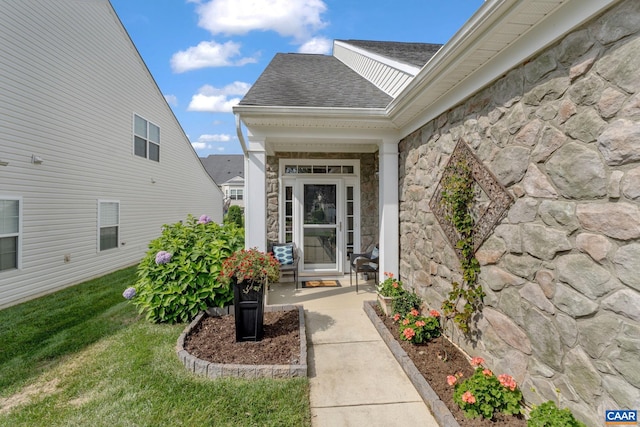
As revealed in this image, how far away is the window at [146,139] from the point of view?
9062mm

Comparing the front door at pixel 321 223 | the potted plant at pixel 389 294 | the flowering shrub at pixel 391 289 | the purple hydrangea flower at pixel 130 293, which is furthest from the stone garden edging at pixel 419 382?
the purple hydrangea flower at pixel 130 293

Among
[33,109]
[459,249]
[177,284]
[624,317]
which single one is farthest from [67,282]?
[624,317]

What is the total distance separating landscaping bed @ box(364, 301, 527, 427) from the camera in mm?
2080

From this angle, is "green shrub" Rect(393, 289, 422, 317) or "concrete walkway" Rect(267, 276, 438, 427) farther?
"green shrub" Rect(393, 289, 422, 317)

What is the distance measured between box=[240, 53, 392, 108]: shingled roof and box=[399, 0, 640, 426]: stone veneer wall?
2.32 metres

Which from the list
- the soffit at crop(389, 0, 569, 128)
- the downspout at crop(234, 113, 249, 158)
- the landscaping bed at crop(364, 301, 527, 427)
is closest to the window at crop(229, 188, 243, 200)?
the downspout at crop(234, 113, 249, 158)

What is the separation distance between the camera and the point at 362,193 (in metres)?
6.52

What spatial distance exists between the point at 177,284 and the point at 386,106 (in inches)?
147

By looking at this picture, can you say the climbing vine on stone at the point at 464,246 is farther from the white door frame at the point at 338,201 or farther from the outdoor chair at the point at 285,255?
the white door frame at the point at 338,201

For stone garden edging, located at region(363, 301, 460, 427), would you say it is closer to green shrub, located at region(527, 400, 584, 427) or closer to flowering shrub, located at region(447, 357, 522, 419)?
flowering shrub, located at region(447, 357, 522, 419)

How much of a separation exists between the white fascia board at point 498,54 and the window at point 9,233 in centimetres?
679

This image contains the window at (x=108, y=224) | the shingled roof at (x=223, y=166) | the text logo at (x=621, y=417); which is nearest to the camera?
the text logo at (x=621, y=417)

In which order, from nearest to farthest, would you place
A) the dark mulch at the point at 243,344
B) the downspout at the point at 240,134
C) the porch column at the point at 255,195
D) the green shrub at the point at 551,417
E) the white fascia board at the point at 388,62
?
the green shrub at the point at 551,417
the dark mulch at the point at 243,344
the downspout at the point at 240,134
the white fascia board at the point at 388,62
the porch column at the point at 255,195

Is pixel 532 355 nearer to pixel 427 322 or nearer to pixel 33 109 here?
pixel 427 322
